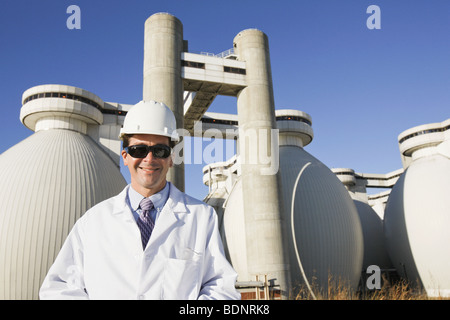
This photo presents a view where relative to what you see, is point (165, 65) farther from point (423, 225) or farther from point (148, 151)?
point (423, 225)

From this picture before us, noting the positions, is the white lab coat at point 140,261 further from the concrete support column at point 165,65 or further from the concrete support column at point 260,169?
the concrete support column at point 260,169

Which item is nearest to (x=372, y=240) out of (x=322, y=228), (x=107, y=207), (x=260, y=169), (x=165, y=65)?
(x=322, y=228)

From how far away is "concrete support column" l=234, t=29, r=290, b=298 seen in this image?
23.8 meters

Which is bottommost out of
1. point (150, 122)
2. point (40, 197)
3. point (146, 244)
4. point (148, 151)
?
point (146, 244)

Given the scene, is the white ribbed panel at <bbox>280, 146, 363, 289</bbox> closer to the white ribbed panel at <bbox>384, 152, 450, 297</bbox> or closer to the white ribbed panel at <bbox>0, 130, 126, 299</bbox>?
the white ribbed panel at <bbox>384, 152, 450, 297</bbox>

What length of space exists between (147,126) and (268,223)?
21989 mm

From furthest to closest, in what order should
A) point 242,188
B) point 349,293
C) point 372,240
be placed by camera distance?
point 372,240 → point 242,188 → point 349,293

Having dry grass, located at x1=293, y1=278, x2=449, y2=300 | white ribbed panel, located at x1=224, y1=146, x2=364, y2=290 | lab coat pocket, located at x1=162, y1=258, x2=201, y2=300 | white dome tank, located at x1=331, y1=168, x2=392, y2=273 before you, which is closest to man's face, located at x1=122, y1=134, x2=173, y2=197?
lab coat pocket, located at x1=162, y1=258, x2=201, y2=300

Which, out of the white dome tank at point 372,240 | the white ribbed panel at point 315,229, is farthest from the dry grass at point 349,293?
the white dome tank at point 372,240

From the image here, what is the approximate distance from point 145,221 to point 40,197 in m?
22.1

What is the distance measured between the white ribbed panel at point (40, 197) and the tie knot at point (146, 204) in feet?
69.2

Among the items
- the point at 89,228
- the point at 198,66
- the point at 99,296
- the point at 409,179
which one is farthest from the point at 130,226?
the point at 409,179

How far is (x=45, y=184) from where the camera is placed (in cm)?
2262

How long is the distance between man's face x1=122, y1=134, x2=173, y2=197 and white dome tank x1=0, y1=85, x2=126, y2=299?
21053mm
